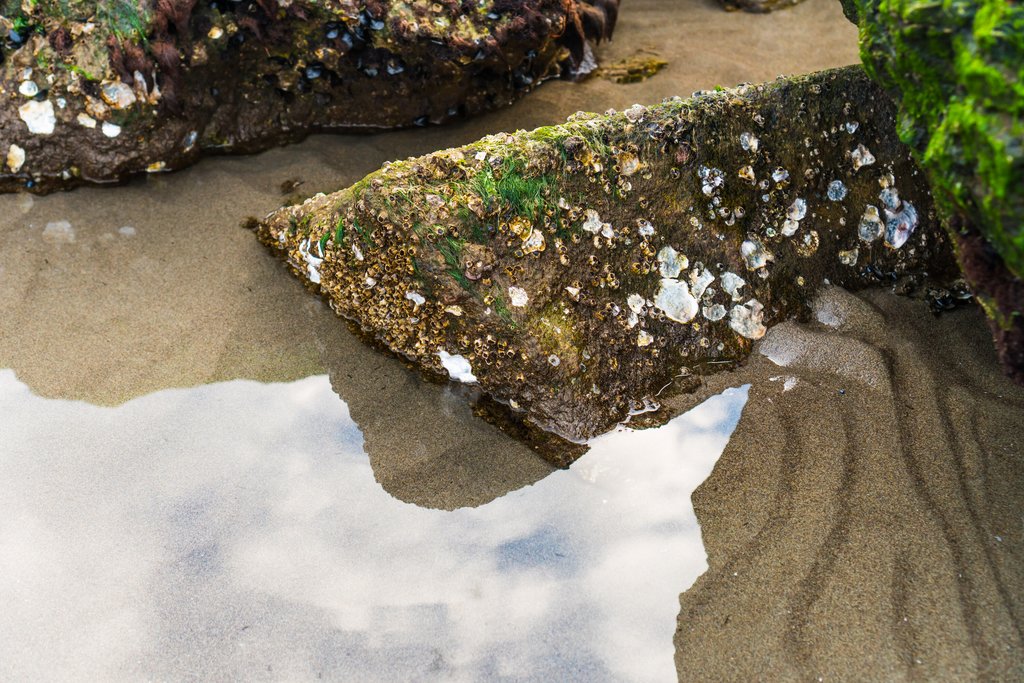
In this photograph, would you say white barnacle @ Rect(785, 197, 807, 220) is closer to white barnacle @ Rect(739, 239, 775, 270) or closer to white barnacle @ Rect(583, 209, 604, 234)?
white barnacle @ Rect(739, 239, 775, 270)

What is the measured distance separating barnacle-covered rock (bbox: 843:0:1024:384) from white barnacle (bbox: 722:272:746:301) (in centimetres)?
98

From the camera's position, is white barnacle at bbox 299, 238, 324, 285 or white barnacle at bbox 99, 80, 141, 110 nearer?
white barnacle at bbox 299, 238, 324, 285

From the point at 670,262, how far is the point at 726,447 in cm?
79

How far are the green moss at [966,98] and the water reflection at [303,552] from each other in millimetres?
1305

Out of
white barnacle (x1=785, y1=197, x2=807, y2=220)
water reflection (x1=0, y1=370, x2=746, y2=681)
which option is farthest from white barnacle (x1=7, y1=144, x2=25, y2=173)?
white barnacle (x1=785, y1=197, x2=807, y2=220)

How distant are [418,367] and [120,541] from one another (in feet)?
4.26

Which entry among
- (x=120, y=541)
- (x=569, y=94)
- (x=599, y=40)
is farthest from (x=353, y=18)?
(x=120, y=541)

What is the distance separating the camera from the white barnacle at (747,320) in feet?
11.1

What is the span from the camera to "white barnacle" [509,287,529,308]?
3176 millimetres

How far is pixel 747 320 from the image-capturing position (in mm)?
3387

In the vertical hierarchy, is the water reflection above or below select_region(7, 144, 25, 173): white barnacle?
below

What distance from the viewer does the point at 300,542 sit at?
290 centimetres

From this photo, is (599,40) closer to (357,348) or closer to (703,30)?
(703,30)

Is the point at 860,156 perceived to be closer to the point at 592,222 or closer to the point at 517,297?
the point at 592,222
